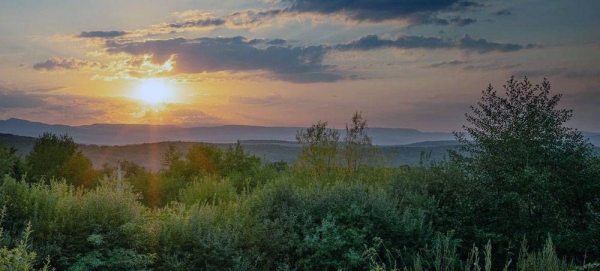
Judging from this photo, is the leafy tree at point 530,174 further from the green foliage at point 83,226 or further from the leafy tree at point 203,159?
the leafy tree at point 203,159

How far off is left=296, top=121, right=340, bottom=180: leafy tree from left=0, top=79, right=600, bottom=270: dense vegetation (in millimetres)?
2749

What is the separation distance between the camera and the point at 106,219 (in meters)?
7.83

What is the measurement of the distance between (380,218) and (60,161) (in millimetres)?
18304

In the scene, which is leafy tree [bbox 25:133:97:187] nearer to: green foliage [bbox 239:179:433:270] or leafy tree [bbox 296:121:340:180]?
leafy tree [bbox 296:121:340:180]

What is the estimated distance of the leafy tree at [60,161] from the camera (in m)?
22.2

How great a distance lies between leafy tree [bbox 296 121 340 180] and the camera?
17516 millimetres

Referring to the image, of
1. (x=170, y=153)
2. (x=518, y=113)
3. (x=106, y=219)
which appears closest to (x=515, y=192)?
(x=518, y=113)

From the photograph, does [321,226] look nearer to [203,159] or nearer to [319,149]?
[319,149]

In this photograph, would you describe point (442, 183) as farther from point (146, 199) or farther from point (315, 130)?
point (146, 199)

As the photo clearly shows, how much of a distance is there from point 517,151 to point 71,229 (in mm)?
9181

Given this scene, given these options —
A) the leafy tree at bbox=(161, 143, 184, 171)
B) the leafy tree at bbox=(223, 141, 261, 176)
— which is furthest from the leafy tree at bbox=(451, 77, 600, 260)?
the leafy tree at bbox=(161, 143, 184, 171)

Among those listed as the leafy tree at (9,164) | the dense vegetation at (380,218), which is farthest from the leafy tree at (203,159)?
the dense vegetation at (380,218)

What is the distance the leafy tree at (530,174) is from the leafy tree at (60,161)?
59.4ft

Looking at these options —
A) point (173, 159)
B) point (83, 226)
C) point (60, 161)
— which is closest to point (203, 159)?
point (173, 159)
